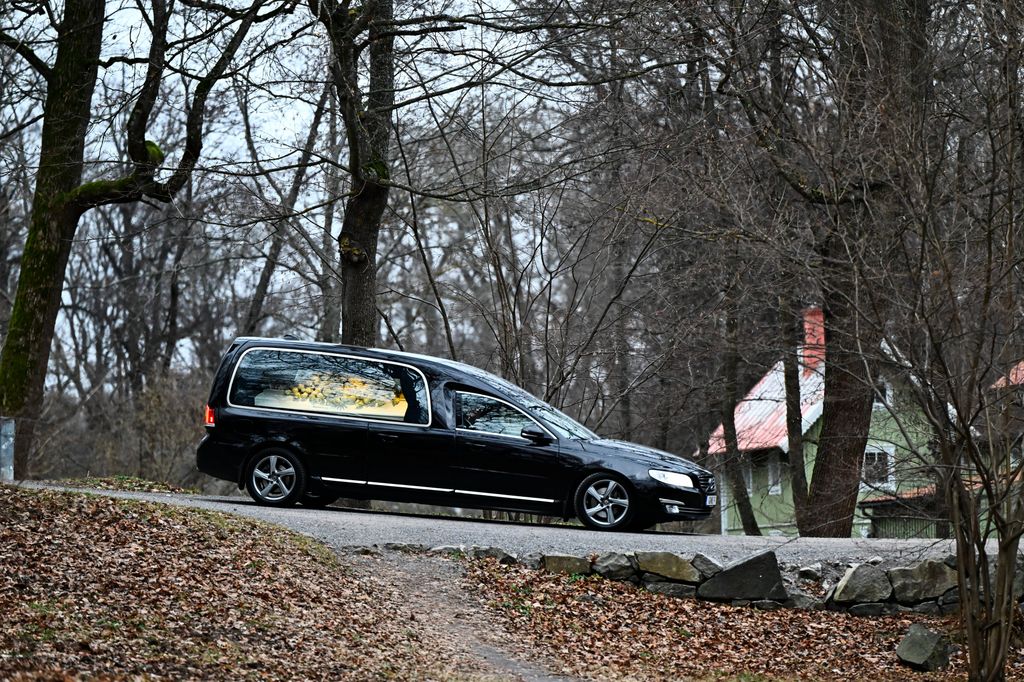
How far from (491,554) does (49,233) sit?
8.25 metres

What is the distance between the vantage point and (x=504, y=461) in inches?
555

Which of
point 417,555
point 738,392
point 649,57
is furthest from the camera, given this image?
point 738,392

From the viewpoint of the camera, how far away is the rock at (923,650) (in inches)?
436

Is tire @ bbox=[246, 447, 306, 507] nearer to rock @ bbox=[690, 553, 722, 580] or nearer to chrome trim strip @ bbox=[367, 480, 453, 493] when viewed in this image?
chrome trim strip @ bbox=[367, 480, 453, 493]

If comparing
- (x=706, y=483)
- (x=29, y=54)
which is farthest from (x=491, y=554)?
(x=29, y=54)

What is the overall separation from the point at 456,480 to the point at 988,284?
6708 millimetres

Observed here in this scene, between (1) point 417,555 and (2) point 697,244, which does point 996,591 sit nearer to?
(1) point 417,555

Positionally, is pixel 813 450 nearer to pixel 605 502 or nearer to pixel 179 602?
pixel 605 502

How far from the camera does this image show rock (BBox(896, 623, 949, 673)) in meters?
11.1

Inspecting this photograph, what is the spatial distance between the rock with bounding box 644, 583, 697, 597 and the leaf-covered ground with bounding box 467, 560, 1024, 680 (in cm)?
10

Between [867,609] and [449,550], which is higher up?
[449,550]

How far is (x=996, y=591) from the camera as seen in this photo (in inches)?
376

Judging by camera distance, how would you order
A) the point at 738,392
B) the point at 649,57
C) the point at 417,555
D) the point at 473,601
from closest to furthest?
the point at 473,601, the point at 417,555, the point at 649,57, the point at 738,392

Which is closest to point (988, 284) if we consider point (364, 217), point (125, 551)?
point (125, 551)
